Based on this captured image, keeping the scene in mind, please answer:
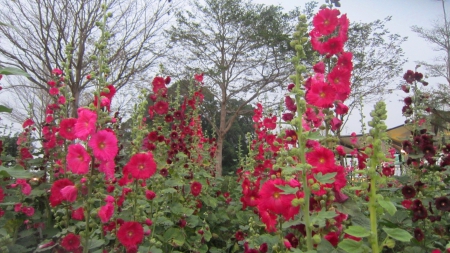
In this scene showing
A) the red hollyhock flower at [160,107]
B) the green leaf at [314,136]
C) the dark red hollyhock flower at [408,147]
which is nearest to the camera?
the green leaf at [314,136]

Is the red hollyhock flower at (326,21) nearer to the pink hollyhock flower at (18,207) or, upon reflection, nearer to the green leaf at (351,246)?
the green leaf at (351,246)

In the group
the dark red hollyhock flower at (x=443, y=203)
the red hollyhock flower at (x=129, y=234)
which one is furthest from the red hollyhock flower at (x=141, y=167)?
the dark red hollyhock flower at (x=443, y=203)

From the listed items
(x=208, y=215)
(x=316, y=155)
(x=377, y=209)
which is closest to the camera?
(x=377, y=209)

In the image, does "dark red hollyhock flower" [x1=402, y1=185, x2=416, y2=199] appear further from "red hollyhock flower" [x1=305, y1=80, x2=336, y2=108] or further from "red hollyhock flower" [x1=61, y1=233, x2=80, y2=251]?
"red hollyhock flower" [x1=61, y1=233, x2=80, y2=251]

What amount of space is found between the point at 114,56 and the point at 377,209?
1181cm

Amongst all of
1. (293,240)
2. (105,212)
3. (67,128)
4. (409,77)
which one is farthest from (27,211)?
(409,77)

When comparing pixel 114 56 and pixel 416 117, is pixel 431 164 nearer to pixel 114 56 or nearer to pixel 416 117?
pixel 416 117

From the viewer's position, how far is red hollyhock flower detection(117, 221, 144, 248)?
6.66 ft

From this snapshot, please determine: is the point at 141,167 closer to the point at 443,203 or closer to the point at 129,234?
the point at 129,234

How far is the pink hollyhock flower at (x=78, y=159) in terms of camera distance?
1821 millimetres

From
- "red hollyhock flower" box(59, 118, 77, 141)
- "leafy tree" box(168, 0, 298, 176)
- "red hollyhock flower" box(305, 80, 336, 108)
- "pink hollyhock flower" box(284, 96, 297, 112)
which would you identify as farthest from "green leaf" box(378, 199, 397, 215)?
"leafy tree" box(168, 0, 298, 176)

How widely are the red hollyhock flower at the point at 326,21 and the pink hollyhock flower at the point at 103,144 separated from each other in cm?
117

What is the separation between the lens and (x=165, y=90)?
11.3 feet

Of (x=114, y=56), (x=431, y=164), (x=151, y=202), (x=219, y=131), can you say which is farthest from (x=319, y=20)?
(x=219, y=131)
